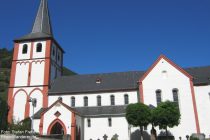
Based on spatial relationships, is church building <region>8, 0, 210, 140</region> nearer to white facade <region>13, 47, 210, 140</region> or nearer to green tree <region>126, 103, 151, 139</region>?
white facade <region>13, 47, 210, 140</region>

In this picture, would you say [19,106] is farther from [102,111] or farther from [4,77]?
[4,77]

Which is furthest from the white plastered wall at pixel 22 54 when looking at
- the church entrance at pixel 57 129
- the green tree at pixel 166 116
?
the green tree at pixel 166 116

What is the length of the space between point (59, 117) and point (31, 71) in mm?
13603

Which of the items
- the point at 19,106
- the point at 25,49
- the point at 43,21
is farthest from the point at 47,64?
the point at 43,21

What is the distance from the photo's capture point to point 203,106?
3853 cm

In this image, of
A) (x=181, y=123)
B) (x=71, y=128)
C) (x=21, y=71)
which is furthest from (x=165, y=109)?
(x=21, y=71)

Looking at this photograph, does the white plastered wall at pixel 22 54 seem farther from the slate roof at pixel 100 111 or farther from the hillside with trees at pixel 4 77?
the slate roof at pixel 100 111

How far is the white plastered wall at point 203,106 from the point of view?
37250 millimetres

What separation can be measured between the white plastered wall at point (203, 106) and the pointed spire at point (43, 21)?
31.7 m

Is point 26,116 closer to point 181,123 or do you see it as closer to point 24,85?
point 24,85

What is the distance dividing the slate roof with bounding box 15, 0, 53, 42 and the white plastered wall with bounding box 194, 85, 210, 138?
3011cm

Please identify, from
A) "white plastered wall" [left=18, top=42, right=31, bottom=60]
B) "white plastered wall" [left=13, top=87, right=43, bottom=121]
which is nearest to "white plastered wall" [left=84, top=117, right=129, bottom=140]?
"white plastered wall" [left=13, top=87, right=43, bottom=121]

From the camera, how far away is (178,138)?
3734 centimetres

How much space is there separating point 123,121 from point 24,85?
20.0 metres
